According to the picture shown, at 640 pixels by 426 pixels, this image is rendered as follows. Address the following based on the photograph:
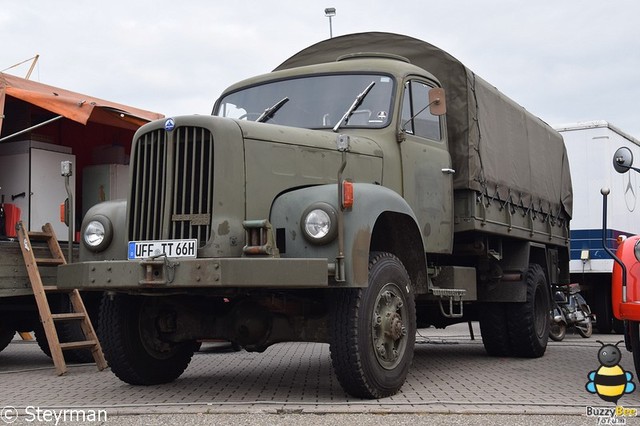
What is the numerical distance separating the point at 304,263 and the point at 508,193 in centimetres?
478

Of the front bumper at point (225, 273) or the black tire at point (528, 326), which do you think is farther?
the black tire at point (528, 326)

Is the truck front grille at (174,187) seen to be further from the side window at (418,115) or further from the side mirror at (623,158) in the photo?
the side mirror at (623,158)

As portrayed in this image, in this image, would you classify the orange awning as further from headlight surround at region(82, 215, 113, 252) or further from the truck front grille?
the truck front grille

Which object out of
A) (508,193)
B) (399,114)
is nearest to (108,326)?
(399,114)

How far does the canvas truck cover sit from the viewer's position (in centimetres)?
948

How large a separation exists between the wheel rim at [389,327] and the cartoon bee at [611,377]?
5.11 feet

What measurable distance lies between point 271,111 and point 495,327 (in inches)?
171

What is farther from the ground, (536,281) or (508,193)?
(508,193)

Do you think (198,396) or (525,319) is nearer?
(198,396)

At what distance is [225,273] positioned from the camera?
20.0ft

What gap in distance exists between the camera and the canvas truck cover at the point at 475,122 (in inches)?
373

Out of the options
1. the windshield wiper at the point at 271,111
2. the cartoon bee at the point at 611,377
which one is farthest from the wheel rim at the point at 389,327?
the windshield wiper at the point at 271,111

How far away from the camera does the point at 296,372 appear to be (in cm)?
898

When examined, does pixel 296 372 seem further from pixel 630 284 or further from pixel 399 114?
pixel 630 284
